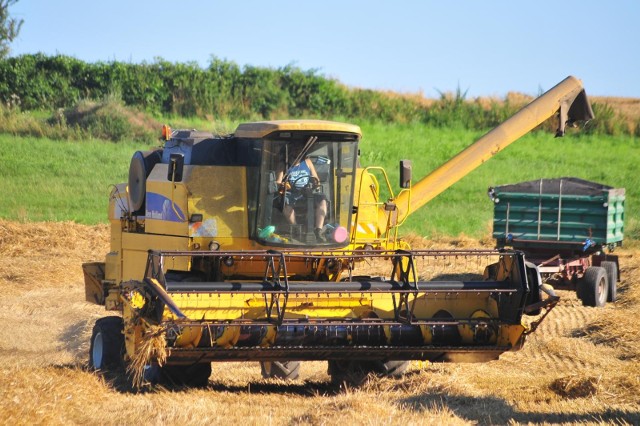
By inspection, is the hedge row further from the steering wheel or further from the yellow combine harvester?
the steering wheel

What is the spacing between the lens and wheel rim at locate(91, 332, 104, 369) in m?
9.62

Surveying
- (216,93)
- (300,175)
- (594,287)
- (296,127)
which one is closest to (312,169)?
(300,175)

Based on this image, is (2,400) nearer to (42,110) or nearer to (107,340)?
(107,340)

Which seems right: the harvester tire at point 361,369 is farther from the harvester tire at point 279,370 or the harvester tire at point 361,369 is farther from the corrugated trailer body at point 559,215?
the corrugated trailer body at point 559,215

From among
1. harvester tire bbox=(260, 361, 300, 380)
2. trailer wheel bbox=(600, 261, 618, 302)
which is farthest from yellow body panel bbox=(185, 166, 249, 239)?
trailer wheel bbox=(600, 261, 618, 302)

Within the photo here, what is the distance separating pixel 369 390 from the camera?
8688 mm

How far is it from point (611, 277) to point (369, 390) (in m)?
8.19

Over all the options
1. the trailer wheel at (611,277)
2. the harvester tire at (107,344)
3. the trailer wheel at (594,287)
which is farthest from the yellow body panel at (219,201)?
the trailer wheel at (611,277)

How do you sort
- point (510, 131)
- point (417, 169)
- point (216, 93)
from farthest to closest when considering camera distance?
1. point (216, 93)
2. point (417, 169)
3. point (510, 131)

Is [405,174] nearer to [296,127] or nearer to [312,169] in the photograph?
[312,169]

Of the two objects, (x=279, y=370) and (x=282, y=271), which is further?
(x=282, y=271)

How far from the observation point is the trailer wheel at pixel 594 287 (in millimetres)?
15266

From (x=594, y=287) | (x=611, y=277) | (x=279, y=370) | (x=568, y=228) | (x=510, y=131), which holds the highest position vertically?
(x=510, y=131)

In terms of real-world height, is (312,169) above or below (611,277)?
above
